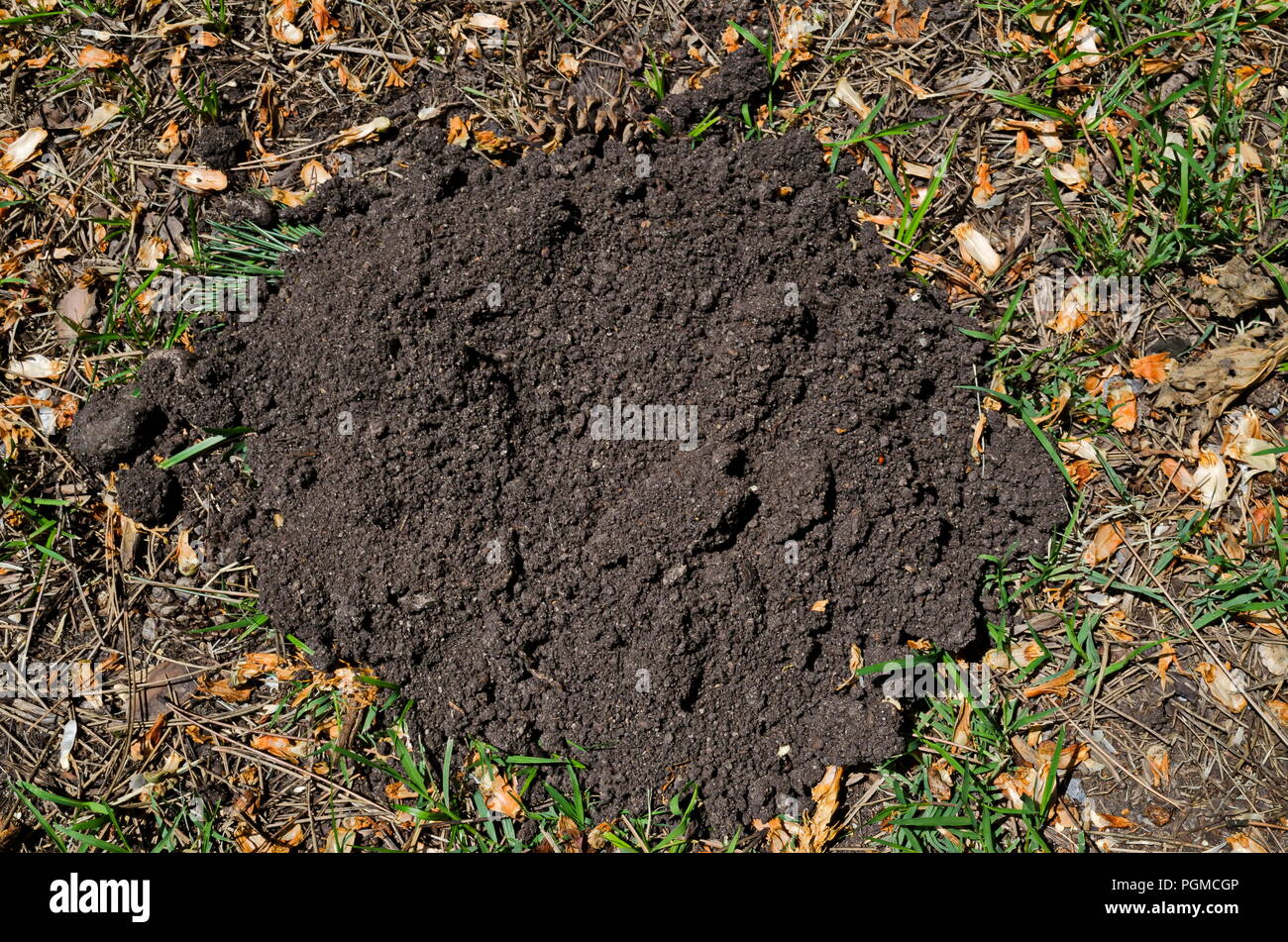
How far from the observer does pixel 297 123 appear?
2.85 meters

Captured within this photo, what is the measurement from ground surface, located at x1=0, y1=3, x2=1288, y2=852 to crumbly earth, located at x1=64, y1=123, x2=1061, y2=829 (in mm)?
17

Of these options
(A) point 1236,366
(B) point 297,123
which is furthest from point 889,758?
(B) point 297,123

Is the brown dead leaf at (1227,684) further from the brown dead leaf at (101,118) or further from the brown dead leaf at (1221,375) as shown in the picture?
the brown dead leaf at (101,118)

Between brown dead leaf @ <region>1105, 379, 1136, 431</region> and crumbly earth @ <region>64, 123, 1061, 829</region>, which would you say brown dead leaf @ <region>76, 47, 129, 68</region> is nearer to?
crumbly earth @ <region>64, 123, 1061, 829</region>

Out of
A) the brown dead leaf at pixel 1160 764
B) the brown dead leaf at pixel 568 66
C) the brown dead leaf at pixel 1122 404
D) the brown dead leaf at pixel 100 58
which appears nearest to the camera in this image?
the brown dead leaf at pixel 1160 764

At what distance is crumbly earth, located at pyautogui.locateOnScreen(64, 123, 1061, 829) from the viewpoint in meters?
2.38

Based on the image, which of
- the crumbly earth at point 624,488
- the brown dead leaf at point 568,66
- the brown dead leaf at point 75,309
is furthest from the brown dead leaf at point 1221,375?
the brown dead leaf at point 75,309

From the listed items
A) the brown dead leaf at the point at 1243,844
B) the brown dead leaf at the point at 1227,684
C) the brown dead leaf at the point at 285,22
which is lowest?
the brown dead leaf at the point at 1243,844

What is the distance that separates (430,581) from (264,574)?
0.58 meters

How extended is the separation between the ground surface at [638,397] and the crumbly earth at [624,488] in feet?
0.05

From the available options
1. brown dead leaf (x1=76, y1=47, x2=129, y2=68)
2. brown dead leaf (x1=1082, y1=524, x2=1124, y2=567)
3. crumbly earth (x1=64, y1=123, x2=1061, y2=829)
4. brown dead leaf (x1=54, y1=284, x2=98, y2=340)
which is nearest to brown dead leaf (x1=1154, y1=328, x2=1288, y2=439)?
brown dead leaf (x1=1082, y1=524, x2=1124, y2=567)

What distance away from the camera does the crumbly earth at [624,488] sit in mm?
2379

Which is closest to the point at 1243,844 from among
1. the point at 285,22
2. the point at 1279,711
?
the point at 1279,711
